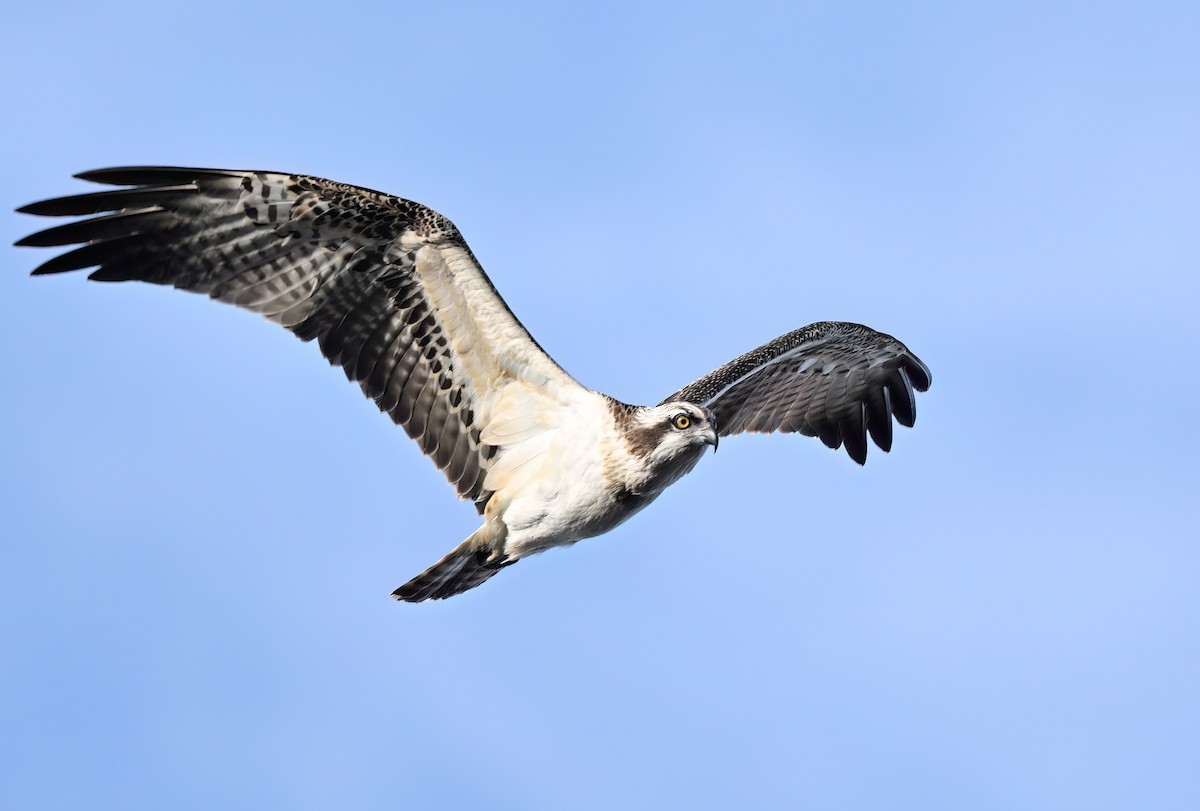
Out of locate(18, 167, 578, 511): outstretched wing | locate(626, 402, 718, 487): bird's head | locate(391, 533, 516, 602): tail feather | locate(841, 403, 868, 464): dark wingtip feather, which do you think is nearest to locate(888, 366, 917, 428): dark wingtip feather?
locate(841, 403, 868, 464): dark wingtip feather

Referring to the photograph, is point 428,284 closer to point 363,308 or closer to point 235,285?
point 363,308

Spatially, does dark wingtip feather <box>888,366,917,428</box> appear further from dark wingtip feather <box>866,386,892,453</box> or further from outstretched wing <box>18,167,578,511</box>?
outstretched wing <box>18,167,578,511</box>

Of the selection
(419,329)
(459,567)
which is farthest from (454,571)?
(419,329)

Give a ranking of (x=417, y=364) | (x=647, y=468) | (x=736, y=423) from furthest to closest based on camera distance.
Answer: (x=736, y=423), (x=417, y=364), (x=647, y=468)

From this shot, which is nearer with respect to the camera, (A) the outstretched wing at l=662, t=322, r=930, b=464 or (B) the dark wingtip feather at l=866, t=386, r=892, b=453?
(A) the outstretched wing at l=662, t=322, r=930, b=464

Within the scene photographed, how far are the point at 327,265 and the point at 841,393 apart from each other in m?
5.73

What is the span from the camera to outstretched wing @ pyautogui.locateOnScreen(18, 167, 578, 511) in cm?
1087

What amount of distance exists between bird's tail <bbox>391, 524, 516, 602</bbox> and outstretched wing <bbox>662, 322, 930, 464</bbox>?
336 cm

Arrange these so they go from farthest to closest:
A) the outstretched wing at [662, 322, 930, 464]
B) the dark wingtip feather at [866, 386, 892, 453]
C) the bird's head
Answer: the dark wingtip feather at [866, 386, 892, 453] < the outstretched wing at [662, 322, 930, 464] < the bird's head

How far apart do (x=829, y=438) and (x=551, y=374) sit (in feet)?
13.2

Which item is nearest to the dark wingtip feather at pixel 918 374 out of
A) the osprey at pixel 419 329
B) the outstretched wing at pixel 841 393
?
the outstretched wing at pixel 841 393

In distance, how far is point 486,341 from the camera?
11.5 metres

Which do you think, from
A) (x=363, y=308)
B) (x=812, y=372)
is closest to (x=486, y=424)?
(x=363, y=308)

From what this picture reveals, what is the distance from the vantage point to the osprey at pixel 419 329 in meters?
10.9
